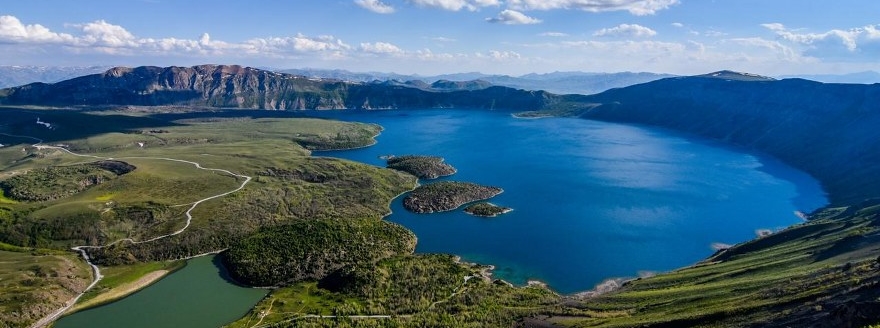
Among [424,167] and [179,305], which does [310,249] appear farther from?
[424,167]

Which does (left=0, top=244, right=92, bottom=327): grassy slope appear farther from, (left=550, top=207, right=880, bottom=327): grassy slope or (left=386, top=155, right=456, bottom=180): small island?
(left=386, top=155, right=456, bottom=180): small island

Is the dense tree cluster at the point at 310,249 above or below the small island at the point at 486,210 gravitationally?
below

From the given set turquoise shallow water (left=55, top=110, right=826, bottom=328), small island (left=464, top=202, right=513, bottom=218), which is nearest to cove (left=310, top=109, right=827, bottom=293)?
turquoise shallow water (left=55, top=110, right=826, bottom=328)

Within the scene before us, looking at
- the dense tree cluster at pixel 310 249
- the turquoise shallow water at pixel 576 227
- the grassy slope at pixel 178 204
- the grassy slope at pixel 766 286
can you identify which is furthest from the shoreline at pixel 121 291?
the grassy slope at pixel 766 286

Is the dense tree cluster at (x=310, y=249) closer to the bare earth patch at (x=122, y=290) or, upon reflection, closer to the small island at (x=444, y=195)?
the bare earth patch at (x=122, y=290)

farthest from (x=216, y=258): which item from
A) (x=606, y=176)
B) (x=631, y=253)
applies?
(x=606, y=176)

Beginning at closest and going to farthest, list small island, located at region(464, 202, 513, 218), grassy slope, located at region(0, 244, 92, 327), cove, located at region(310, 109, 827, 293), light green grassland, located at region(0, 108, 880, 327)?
1. light green grassland, located at region(0, 108, 880, 327)
2. grassy slope, located at region(0, 244, 92, 327)
3. cove, located at region(310, 109, 827, 293)
4. small island, located at region(464, 202, 513, 218)

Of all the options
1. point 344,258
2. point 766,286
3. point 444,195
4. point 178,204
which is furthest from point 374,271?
point 178,204

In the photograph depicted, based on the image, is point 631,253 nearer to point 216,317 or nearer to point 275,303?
point 275,303
